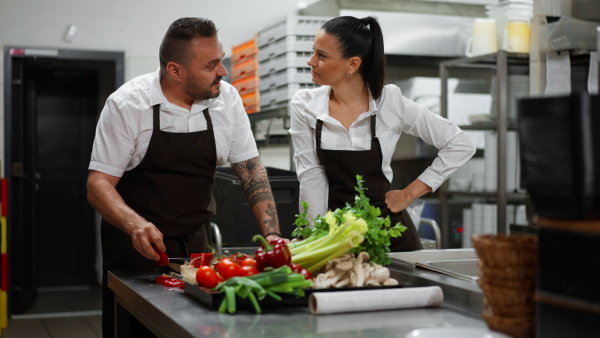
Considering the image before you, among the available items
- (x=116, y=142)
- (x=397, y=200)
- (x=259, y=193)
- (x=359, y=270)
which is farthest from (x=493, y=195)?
(x=359, y=270)

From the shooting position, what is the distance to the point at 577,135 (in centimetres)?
106

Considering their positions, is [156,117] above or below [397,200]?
above

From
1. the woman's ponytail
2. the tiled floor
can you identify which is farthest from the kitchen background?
the woman's ponytail

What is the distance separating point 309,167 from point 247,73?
8.78ft

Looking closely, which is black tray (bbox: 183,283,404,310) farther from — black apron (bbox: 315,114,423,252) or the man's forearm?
black apron (bbox: 315,114,423,252)

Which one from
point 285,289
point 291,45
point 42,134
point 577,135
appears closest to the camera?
A: point 577,135

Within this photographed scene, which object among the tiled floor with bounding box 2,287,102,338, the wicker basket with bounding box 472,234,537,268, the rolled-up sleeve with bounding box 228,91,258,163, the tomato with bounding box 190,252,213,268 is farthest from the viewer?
the tiled floor with bounding box 2,287,102,338

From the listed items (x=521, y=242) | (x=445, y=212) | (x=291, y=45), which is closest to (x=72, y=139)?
(x=291, y=45)

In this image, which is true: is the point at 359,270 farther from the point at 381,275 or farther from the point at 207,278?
the point at 207,278

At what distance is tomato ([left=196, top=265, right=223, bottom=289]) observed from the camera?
1642mm

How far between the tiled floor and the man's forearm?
123 inches

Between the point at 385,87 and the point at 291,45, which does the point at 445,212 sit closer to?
the point at 291,45

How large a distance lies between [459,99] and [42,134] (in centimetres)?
456

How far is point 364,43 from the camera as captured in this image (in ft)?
9.16
